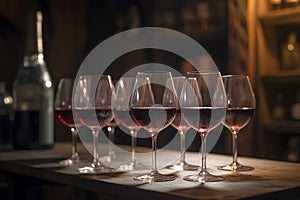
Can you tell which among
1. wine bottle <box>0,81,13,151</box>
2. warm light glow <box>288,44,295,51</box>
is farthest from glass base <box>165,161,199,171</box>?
warm light glow <box>288,44,295,51</box>

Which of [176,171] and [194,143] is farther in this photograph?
[194,143]

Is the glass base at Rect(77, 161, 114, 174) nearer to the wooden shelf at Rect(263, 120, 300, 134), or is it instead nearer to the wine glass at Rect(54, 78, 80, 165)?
the wine glass at Rect(54, 78, 80, 165)

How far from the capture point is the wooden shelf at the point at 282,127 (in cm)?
255

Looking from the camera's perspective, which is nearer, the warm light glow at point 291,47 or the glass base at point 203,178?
the glass base at point 203,178

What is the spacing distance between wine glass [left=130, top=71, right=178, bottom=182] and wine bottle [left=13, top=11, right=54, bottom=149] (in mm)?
718

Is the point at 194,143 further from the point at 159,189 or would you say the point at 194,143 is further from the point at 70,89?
the point at 159,189

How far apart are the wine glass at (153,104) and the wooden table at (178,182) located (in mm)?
85

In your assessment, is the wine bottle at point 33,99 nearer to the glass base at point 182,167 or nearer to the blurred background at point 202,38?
the glass base at point 182,167

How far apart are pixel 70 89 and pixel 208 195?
31.5 inches

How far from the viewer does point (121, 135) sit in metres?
3.46

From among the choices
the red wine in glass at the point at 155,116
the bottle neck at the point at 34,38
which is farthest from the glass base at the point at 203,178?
the bottle neck at the point at 34,38

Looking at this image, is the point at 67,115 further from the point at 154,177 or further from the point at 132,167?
the point at 154,177

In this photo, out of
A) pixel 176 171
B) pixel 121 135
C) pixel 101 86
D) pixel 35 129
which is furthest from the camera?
pixel 121 135

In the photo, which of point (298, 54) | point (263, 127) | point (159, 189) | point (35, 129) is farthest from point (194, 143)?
point (159, 189)
